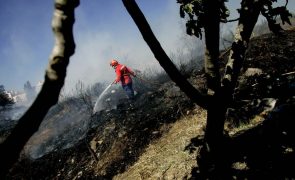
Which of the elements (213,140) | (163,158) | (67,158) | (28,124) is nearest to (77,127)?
(67,158)

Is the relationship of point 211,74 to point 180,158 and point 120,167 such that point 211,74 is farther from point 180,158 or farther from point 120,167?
point 120,167

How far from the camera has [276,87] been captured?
513 cm

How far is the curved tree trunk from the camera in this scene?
134 cm

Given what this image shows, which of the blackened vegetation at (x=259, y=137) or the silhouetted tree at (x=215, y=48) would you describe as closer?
the silhouetted tree at (x=215, y=48)

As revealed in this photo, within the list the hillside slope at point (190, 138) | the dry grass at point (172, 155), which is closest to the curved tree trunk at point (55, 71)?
the hillside slope at point (190, 138)

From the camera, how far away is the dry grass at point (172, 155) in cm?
438

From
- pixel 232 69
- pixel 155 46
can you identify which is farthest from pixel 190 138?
pixel 155 46

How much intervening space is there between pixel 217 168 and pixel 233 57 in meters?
1.26

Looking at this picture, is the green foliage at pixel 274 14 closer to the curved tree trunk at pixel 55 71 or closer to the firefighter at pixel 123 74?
the curved tree trunk at pixel 55 71

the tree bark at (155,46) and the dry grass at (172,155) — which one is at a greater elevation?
the tree bark at (155,46)

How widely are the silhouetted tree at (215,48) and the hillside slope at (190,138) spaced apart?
1.11 feet

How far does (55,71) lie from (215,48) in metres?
2.00

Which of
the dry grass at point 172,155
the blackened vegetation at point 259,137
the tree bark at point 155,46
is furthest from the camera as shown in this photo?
the dry grass at point 172,155

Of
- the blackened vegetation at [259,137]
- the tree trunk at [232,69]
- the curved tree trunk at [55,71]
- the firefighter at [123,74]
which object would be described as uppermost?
A: the curved tree trunk at [55,71]
